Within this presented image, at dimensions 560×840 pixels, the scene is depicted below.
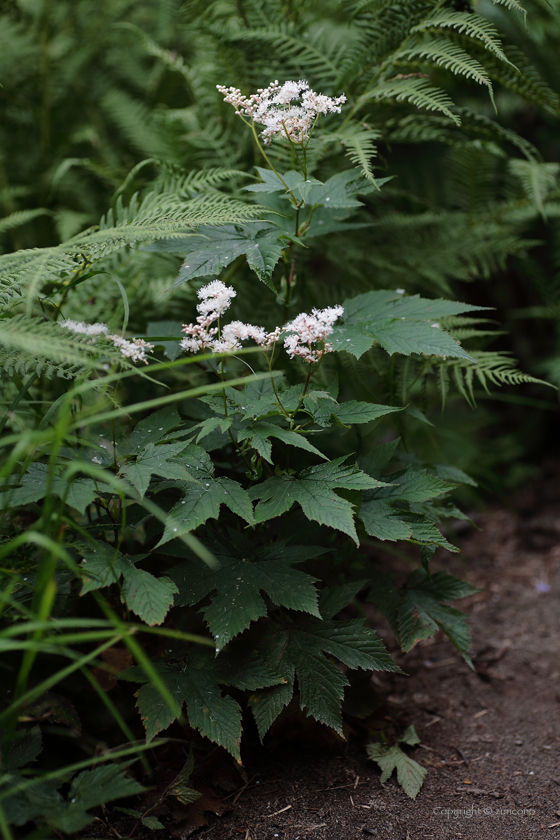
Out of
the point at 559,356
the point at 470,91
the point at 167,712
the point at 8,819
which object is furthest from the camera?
the point at 470,91

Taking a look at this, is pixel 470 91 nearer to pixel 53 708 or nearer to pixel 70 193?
pixel 70 193

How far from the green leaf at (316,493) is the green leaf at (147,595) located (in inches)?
8.2

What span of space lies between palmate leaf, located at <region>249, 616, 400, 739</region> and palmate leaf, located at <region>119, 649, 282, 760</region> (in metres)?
0.04

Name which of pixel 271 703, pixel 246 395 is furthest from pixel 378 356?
pixel 271 703

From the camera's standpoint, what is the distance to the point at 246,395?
3.93ft

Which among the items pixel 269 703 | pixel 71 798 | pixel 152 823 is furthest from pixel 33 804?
pixel 269 703

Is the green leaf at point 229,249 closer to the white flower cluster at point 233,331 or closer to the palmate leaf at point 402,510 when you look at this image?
the white flower cluster at point 233,331

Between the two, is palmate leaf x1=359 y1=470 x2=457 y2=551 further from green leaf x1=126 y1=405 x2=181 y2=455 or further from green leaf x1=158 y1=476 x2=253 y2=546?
green leaf x1=126 y1=405 x2=181 y2=455

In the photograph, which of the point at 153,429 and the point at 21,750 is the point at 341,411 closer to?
the point at 153,429

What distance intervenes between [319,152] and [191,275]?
66 centimetres

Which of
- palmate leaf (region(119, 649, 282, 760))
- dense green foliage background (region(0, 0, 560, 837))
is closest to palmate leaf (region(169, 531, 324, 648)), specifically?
dense green foliage background (region(0, 0, 560, 837))

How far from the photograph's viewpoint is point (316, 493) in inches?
41.4

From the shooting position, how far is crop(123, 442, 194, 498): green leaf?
39.0 inches

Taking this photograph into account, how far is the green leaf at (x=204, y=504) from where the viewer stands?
0.97 meters
